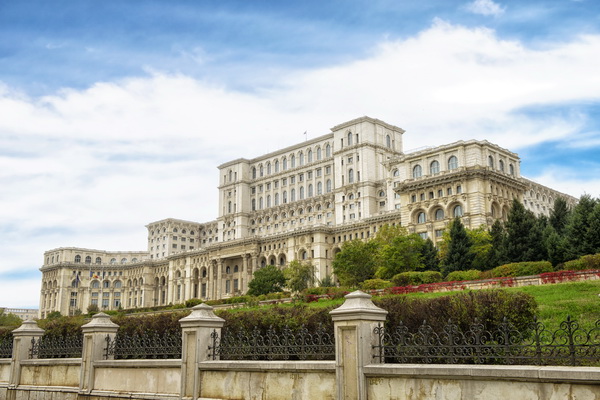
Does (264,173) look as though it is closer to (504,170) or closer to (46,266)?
(504,170)

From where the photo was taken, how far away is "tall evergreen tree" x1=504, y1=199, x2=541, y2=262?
52.9 m

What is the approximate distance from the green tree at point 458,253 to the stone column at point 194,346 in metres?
44.9

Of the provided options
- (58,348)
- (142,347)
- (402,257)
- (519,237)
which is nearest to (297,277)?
(402,257)

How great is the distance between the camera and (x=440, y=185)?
76.0m

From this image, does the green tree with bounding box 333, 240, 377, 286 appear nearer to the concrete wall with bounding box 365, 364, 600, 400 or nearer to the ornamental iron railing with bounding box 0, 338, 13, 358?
the ornamental iron railing with bounding box 0, 338, 13, 358

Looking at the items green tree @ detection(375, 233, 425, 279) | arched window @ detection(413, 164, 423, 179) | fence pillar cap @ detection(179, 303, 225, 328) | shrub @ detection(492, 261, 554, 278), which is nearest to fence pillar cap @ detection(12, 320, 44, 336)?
fence pillar cap @ detection(179, 303, 225, 328)

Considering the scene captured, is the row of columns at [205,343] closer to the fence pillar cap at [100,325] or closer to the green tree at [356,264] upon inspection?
the fence pillar cap at [100,325]

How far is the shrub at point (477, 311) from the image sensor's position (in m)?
16.0

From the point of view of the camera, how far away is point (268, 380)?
13.7m

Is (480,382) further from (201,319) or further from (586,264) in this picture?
(586,264)

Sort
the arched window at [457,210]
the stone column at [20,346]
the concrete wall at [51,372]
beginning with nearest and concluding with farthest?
the concrete wall at [51,372] → the stone column at [20,346] → the arched window at [457,210]

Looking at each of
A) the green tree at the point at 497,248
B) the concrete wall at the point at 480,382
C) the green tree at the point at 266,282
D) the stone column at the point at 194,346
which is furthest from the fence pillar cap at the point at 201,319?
the green tree at the point at 266,282

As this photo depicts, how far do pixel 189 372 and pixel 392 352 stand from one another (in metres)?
5.33

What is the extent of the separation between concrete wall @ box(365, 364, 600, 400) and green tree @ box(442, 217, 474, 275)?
47.2 meters
